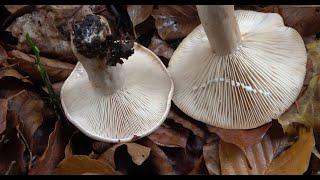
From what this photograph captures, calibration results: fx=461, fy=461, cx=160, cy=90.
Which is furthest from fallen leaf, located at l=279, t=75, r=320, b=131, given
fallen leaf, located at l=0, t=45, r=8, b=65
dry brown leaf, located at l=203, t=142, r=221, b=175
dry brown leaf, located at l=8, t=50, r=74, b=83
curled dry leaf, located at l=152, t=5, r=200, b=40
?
fallen leaf, located at l=0, t=45, r=8, b=65

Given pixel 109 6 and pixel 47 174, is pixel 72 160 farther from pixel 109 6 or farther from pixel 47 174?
pixel 109 6

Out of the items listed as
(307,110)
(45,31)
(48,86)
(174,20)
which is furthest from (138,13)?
(307,110)

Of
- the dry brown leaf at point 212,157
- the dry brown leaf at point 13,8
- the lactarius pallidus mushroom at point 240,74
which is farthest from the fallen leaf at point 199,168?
the dry brown leaf at point 13,8

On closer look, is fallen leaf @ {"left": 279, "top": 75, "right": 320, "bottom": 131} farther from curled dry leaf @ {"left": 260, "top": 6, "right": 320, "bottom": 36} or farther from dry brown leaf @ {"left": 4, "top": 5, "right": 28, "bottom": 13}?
dry brown leaf @ {"left": 4, "top": 5, "right": 28, "bottom": 13}

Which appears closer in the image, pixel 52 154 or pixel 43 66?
pixel 52 154

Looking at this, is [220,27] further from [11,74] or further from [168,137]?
[11,74]
